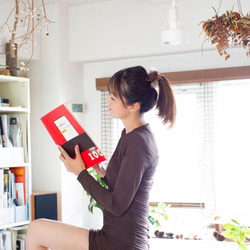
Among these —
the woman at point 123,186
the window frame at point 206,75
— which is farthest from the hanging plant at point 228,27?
the window frame at point 206,75

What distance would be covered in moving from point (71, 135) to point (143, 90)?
33 centimetres

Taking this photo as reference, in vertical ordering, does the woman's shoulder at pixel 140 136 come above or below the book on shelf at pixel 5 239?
above

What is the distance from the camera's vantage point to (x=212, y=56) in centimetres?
403

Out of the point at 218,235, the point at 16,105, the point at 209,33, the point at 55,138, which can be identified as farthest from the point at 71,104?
the point at 55,138

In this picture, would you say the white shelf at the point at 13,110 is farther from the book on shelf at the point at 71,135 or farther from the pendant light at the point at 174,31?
the book on shelf at the point at 71,135

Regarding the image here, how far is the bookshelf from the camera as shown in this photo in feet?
12.1

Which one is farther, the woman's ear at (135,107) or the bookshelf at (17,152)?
the bookshelf at (17,152)

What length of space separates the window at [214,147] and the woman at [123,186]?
93.4 inches

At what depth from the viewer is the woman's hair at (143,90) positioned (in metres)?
1.77

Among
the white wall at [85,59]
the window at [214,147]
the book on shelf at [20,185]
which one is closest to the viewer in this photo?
the book on shelf at [20,185]

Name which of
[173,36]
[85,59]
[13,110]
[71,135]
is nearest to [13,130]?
[13,110]

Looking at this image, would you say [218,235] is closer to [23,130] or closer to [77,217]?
[77,217]

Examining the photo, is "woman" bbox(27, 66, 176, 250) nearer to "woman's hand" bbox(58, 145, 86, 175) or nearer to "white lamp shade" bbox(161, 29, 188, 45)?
"woman's hand" bbox(58, 145, 86, 175)

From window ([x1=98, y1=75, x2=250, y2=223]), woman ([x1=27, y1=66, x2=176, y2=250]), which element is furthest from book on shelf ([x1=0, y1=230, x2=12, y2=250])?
Result: woman ([x1=27, y1=66, x2=176, y2=250])
